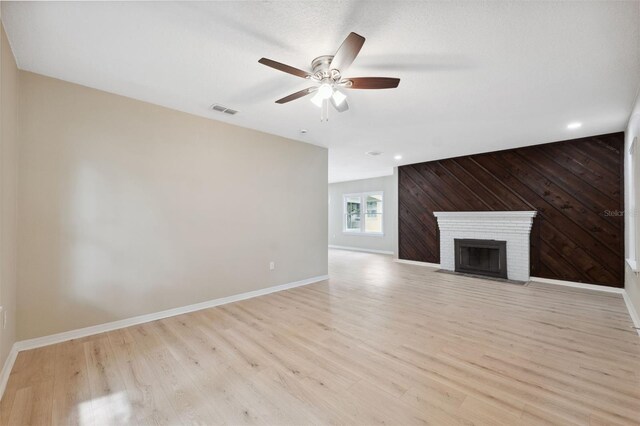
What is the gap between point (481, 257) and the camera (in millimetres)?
5746

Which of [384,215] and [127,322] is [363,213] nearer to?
[384,215]

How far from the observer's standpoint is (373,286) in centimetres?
482

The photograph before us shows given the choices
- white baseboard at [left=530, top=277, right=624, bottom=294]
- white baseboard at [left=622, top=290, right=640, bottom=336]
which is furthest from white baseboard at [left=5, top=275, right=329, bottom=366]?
white baseboard at [left=530, top=277, right=624, bottom=294]

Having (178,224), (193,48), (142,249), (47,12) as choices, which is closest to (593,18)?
(193,48)

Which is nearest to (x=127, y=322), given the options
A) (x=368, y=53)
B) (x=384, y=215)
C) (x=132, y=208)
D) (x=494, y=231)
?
(x=132, y=208)

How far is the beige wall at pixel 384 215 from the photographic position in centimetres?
870

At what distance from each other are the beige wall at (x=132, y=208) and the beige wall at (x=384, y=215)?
441 cm

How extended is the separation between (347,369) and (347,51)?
238 cm

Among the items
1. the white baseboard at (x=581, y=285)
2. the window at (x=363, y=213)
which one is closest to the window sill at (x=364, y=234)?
the window at (x=363, y=213)

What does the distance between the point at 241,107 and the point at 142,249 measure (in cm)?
205

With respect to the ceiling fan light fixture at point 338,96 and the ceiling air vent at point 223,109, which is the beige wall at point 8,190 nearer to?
the ceiling air vent at point 223,109

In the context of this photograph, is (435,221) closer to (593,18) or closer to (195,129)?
(593,18)

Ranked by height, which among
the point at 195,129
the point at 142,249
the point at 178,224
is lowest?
the point at 142,249

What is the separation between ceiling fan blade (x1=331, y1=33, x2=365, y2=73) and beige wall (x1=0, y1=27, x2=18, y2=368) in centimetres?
235
